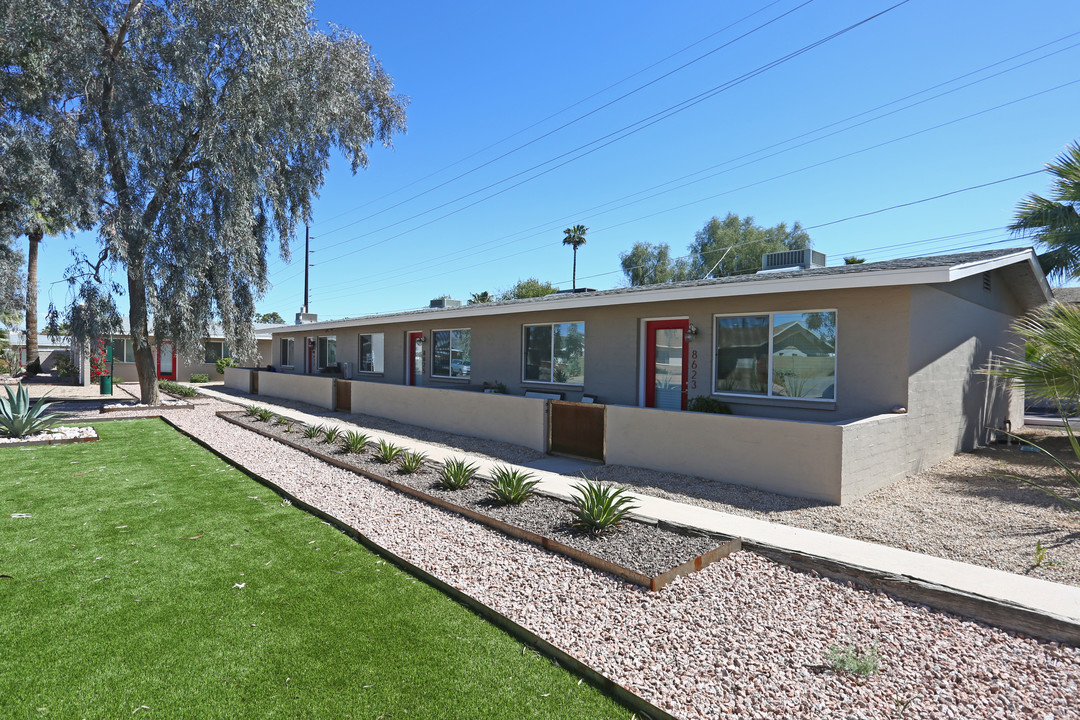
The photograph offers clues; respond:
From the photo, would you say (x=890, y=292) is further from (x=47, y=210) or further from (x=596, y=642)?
(x=47, y=210)

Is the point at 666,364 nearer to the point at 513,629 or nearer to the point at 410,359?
the point at 513,629

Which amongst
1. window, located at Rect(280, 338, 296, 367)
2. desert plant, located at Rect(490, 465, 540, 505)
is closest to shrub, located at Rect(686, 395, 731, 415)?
desert plant, located at Rect(490, 465, 540, 505)

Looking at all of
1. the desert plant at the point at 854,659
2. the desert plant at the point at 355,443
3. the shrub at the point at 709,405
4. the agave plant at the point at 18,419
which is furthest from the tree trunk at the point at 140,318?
the desert plant at the point at 854,659

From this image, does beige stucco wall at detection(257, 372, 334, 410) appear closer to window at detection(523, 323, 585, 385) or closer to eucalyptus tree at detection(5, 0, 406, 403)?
eucalyptus tree at detection(5, 0, 406, 403)

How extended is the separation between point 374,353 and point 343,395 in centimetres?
319

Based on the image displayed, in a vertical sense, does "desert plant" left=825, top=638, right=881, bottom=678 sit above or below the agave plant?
below

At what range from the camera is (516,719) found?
2559mm

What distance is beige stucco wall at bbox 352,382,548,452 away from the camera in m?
9.53

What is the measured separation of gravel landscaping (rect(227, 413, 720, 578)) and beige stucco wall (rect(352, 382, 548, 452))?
2.59 meters

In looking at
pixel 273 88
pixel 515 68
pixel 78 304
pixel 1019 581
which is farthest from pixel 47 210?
pixel 1019 581

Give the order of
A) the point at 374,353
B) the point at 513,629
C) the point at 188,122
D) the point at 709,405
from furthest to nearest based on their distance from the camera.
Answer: the point at 374,353
the point at 188,122
the point at 709,405
the point at 513,629

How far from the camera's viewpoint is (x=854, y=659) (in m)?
2.94

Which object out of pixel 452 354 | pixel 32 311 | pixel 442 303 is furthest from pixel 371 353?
pixel 32 311

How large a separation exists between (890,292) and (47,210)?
19915 mm
